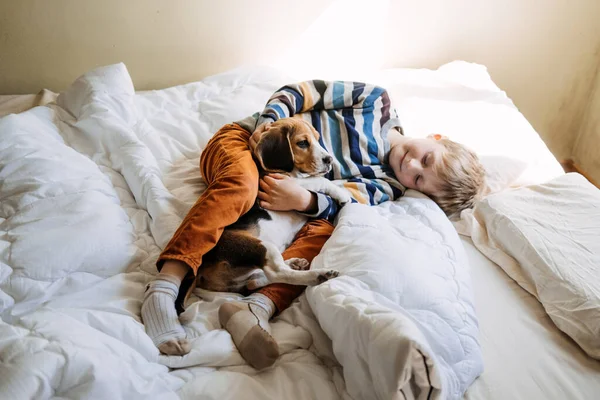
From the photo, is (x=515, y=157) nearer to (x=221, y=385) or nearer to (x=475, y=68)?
(x=475, y=68)

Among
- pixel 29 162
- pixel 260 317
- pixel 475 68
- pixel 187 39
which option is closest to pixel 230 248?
pixel 260 317

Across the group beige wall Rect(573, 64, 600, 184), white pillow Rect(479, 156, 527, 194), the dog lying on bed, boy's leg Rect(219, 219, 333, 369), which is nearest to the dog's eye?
the dog lying on bed

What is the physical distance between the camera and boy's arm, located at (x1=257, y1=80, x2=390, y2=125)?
141cm

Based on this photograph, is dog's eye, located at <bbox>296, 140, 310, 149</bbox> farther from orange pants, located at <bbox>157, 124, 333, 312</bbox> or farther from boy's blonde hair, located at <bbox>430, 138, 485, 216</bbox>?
boy's blonde hair, located at <bbox>430, 138, 485, 216</bbox>

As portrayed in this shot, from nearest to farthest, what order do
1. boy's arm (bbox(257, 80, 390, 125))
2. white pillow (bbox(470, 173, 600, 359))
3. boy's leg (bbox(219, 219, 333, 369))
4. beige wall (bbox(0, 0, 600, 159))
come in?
1. boy's leg (bbox(219, 219, 333, 369))
2. white pillow (bbox(470, 173, 600, 359))
3. boy's arm (bbox(257, 80, 390, 125))
4. beige wall (bbox(0, 0, 600, 159))

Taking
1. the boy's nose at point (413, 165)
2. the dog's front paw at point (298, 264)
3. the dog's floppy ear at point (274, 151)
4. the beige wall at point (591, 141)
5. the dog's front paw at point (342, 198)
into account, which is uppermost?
the dog's floppy ear at point (274, 151)

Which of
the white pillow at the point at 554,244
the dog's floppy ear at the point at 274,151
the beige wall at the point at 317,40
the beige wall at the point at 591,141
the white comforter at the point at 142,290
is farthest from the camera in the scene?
the beige wall at the point at 591,141

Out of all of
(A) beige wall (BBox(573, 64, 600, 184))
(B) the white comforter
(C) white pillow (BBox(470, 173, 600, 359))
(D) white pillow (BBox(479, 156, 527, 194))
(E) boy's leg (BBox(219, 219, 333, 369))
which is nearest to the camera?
(B) the white comforter

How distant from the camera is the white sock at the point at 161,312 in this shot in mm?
965

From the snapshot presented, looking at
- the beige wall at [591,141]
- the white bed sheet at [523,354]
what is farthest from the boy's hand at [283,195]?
the beige wall at [591,141]

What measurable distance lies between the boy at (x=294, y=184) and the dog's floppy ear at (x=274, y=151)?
0.10ft

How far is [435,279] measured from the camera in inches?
41.8

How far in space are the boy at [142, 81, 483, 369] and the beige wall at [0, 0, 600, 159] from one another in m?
0.59

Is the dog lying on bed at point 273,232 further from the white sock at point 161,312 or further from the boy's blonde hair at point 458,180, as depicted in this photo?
the boy's blonde hair at point 458,180
